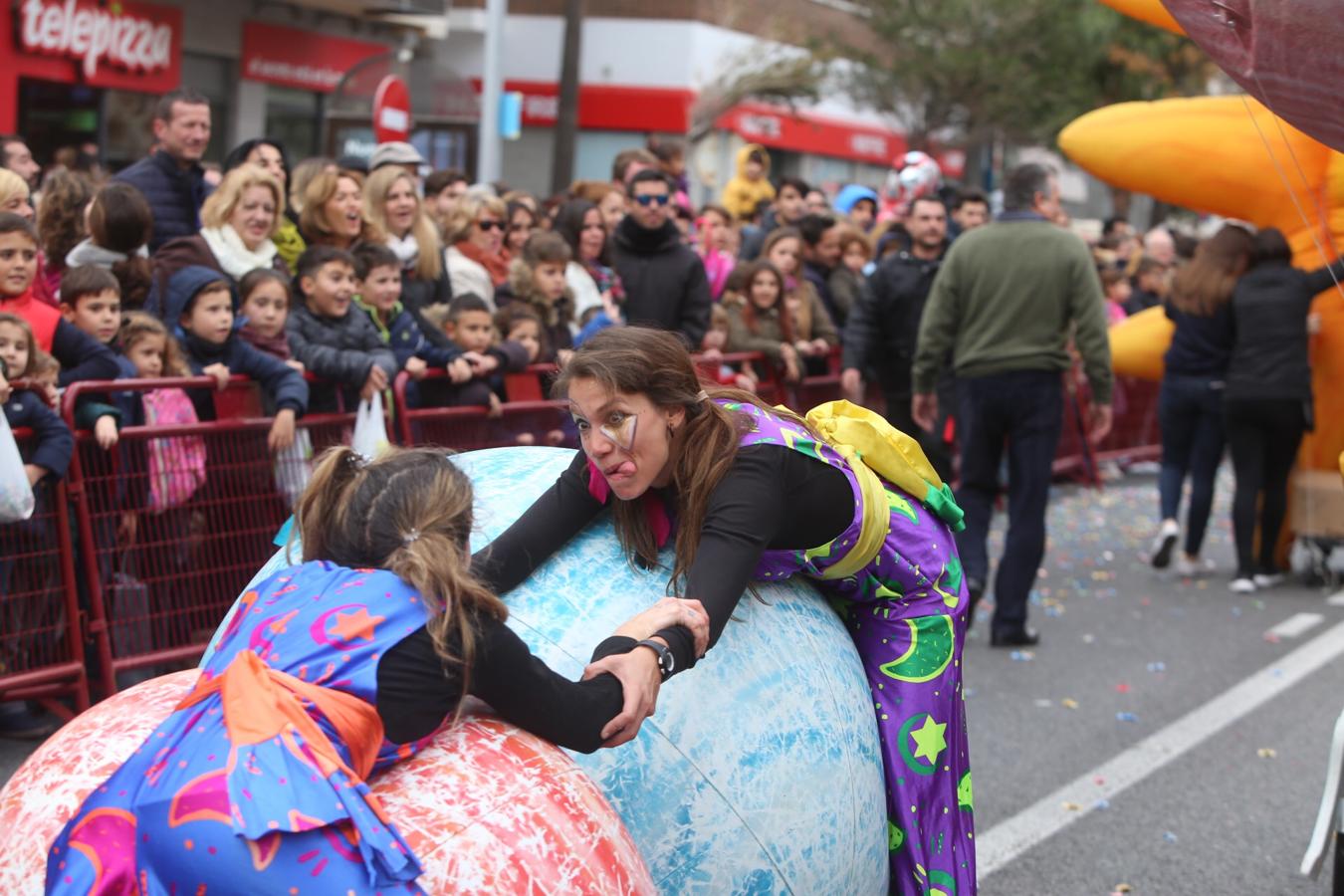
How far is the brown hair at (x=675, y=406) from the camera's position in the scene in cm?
345

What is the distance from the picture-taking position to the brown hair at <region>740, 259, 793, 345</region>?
10.1 metres

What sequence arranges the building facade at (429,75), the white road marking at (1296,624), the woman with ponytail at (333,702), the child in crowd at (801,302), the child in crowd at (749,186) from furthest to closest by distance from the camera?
the building facade at (429,75), the child in crowd at (749,186), the child in crowd at (801,302), the white road marking at (1296,624), the woman with ponytail at (333,702)

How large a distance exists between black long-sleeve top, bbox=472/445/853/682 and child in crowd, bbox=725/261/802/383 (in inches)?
244

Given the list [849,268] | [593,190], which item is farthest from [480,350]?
[849,268]

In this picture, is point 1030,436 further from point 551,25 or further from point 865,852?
point 551,25

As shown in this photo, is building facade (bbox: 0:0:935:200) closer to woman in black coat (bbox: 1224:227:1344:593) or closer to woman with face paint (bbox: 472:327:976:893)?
woman in black coat (bbox: 1224:227:1344:593)

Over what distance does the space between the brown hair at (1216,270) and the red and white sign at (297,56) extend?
53.4 ft

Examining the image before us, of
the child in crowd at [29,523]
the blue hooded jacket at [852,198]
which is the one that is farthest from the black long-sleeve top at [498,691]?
the blue hooded jacket at [852,198]

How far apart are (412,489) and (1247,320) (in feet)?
23.8

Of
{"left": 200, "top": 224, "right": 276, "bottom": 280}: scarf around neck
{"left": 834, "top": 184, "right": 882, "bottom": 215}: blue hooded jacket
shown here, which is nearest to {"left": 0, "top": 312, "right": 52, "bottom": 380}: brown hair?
{"left": 200, "top": 224, "right": 276, "bottom": 280}: scarf around neck

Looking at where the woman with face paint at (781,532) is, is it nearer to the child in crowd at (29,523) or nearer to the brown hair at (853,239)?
the child in crowd at (29,523)

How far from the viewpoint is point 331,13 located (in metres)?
25.6

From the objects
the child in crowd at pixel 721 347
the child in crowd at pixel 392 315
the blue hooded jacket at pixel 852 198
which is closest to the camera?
the child in crowd at pixel 392 315

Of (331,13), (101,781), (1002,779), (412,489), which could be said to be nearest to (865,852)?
(412,489)
